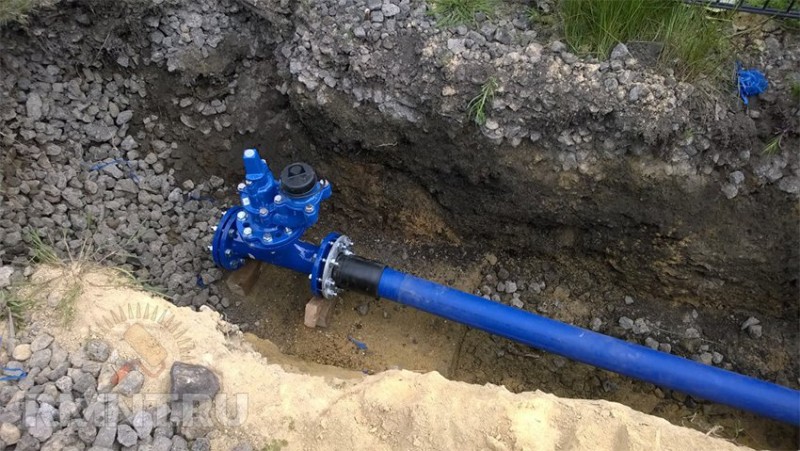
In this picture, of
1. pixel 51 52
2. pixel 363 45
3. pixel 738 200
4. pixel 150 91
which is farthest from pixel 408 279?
pixel 51 52

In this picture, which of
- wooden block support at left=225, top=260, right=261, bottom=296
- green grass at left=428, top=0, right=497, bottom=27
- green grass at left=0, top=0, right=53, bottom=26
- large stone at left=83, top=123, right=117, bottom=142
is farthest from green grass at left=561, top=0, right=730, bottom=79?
green grass at left=0, top=0, right=53, bottom=26

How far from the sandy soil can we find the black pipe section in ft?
2.06

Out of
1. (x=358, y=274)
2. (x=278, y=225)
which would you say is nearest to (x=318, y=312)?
(x=358, y=274)

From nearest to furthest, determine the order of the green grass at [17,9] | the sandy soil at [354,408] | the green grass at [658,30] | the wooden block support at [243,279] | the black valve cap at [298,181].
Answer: the sandy soil at [354,408] < the black valve cap at [298,181] < the green grass at [658,30] < the green grass at [17,9] < the wooden block support at [243,279]

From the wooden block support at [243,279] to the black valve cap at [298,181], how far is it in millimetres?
763

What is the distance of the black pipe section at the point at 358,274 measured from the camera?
2.53 m

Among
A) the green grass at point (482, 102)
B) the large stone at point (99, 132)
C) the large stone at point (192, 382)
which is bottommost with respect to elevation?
the large stone at point (99, 132)

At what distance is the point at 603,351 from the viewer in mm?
2328

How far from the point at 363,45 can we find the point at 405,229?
3.26 ft

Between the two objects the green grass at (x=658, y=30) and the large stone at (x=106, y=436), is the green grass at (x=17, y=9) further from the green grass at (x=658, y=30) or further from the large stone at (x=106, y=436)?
the green grass at (x=658, y=30)

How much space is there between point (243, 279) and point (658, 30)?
2.26 meters

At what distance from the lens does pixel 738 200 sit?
97.6 inches

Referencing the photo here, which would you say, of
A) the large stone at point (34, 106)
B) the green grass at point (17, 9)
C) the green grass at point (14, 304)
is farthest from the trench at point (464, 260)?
the green grass at point (14, 304)

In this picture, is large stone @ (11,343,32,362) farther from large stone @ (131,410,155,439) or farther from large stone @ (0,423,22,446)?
large stone @ (131,410,155,439)
